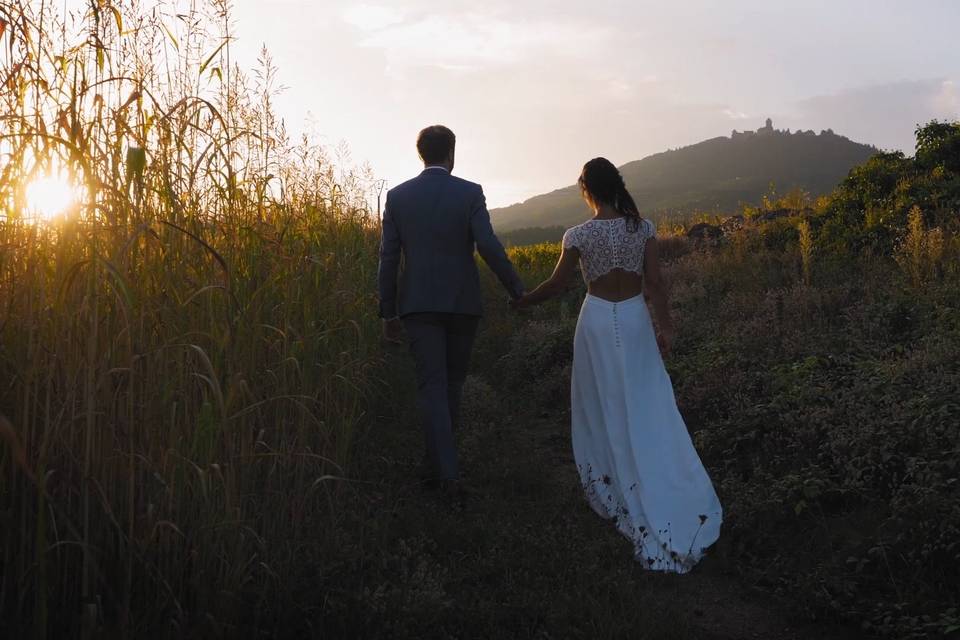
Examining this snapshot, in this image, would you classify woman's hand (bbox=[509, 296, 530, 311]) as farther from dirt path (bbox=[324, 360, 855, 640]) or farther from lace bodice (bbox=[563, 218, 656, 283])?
dirt path (bbox=[324, 360, 855, 640])

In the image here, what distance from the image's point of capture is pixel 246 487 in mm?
3363

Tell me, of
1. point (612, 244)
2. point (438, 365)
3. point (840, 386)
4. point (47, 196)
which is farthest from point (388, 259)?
point (840, 386)

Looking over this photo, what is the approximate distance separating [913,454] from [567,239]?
2398mm


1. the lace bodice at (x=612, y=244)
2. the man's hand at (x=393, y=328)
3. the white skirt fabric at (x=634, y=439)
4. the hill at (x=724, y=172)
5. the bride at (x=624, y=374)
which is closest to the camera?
the white skirt fabric at (x=634, y=439)

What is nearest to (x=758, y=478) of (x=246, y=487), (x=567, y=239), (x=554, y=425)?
(x=567, y=239)

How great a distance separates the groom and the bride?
1.34ft

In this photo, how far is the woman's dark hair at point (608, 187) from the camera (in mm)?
5223

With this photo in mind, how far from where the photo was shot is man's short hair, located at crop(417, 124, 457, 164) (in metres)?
5.37

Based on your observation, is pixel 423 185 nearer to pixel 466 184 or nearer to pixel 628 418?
pixel 466 184

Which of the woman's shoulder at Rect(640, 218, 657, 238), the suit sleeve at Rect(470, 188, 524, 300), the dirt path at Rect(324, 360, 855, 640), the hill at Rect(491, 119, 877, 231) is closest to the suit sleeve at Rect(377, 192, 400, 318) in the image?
the suit sleeve at Rect(470, 188, 524, 300)

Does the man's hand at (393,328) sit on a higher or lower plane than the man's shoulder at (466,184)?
lower

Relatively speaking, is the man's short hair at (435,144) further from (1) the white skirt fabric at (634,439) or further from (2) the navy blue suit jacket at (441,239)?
(1) the white skirt fabric at (634,439)

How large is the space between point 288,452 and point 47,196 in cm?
142

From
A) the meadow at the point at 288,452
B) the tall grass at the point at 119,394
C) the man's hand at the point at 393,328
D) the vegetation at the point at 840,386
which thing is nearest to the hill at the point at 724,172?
the vegetation at the point at 840,386
